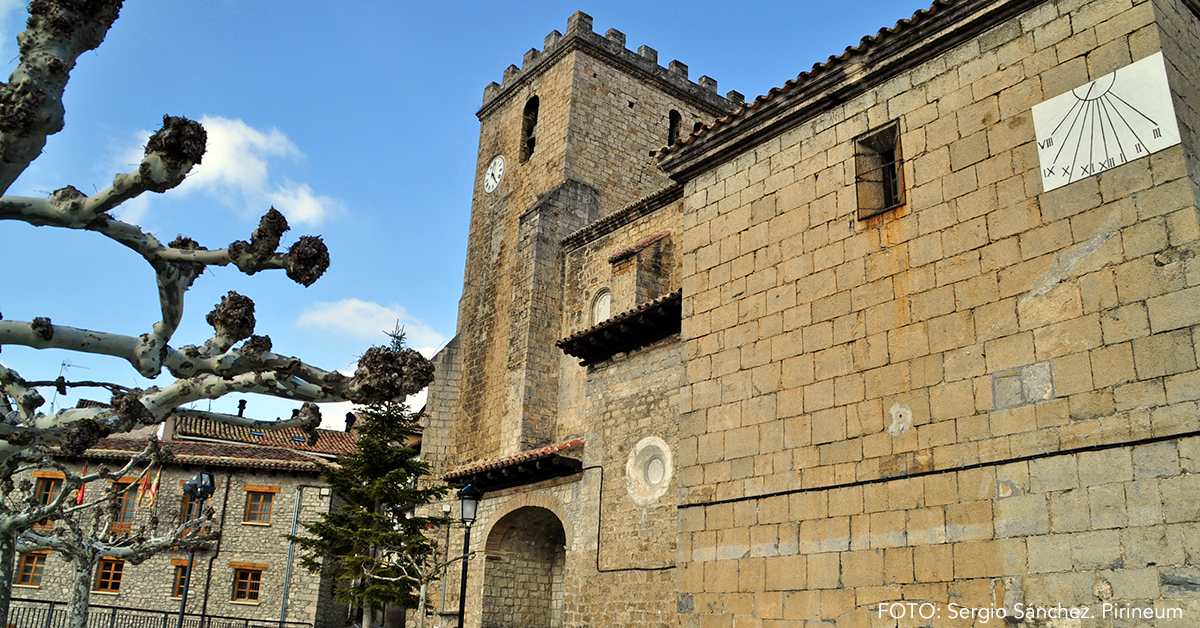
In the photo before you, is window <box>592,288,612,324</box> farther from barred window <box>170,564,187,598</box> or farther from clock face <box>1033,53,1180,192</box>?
barred window <box>170,564,187,598</box>

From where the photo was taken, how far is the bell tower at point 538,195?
23188 mm

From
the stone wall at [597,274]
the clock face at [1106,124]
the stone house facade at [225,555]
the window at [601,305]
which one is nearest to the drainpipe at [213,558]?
the stone house facade at [225,555]

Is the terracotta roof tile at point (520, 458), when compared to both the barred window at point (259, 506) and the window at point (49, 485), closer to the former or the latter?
the barred window at point (259, 506)

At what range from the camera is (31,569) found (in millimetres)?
26250

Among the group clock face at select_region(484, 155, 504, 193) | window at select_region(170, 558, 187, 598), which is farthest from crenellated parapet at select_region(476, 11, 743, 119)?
window at select_region(170, 558, 187, 598)

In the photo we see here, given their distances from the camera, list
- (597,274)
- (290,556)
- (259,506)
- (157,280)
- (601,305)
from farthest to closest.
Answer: (259,506), (290,556), (597,274), (601,305), (157,280)

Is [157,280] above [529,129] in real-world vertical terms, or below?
below

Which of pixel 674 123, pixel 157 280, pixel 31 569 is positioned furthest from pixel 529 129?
pixel 157 280

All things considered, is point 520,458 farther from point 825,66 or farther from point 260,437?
point 260,437

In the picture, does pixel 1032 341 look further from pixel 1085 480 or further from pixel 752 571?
pixel 752 571

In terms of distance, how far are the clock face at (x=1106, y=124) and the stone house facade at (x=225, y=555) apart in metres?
23.7

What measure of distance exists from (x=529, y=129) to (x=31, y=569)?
67.2ft

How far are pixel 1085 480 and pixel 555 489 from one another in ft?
36.3

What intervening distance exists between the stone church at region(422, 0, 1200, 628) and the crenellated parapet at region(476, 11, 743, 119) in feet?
52.6
